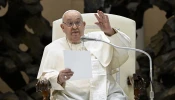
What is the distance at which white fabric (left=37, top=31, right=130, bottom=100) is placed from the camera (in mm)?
3090

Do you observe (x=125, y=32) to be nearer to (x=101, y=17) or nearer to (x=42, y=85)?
(x=101, y=17)

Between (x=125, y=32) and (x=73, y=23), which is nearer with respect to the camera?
(x=73, y=23)

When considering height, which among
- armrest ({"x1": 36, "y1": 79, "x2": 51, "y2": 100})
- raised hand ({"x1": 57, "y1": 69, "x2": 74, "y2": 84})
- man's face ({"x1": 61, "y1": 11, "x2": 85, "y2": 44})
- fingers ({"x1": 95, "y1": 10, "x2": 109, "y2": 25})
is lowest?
armrest ({"x1": 36, "y1": 79, "x2": 51, "y2": 100})

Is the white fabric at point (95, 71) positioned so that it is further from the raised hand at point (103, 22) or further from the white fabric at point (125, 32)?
the white fabric at point (125, 32)

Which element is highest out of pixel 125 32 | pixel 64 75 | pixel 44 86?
pixel 125 32

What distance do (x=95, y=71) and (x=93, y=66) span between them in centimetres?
5

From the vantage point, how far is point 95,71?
3164 mm

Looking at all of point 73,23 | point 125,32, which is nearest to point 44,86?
point 73,23

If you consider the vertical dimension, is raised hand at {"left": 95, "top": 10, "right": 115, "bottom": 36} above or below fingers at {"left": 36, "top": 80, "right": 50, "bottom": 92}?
above

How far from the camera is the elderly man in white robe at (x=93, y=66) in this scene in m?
3.08

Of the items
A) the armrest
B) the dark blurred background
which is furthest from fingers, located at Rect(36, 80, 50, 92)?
the dark blurred background

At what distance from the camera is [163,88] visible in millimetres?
4371

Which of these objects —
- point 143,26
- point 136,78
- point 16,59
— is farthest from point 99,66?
point 16,59

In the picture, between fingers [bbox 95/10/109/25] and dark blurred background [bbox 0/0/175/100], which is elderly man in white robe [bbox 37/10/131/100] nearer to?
fingers [bbox 95/10/109/25]
